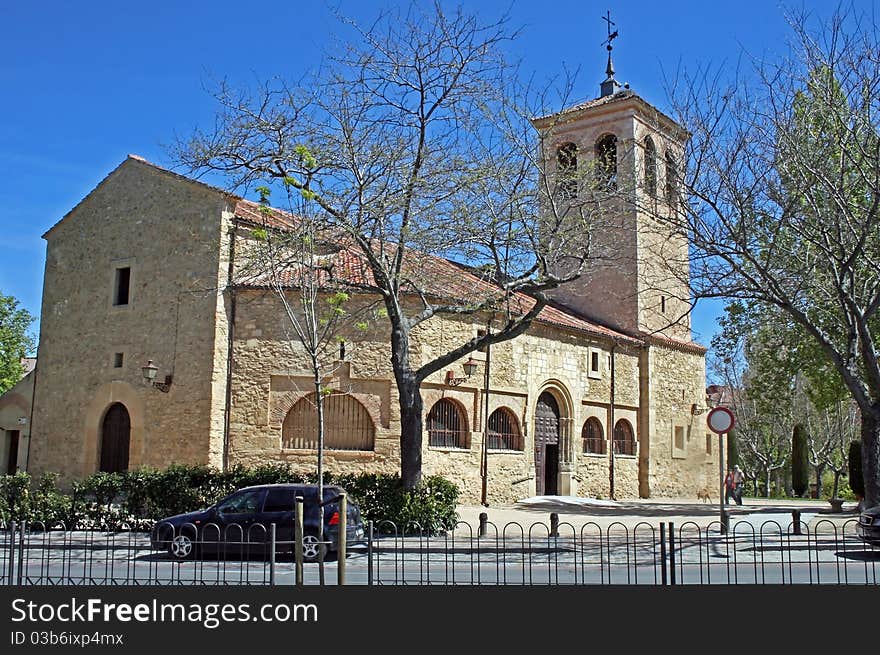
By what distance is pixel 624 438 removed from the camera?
2858 cm

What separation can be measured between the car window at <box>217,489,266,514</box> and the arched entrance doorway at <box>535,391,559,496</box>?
1270 centimetres

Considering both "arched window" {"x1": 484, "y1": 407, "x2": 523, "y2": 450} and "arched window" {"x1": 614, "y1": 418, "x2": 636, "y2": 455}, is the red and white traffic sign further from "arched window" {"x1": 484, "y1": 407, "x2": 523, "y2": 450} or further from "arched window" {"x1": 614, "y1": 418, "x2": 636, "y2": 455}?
"arched window" {"x1": 614, "y1": 418, "x2": 636, "y2": 455}

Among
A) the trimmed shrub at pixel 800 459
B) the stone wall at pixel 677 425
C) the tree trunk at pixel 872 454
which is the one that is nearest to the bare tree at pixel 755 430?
the trimmed shrub at pixel 800 459

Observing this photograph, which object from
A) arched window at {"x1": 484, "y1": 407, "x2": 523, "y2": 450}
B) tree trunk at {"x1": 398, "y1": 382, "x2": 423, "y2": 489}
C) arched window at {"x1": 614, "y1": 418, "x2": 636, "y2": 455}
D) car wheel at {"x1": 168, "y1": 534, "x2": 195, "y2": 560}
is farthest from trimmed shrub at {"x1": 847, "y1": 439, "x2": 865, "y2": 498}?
car wheel at {"x1": 168, "y1": 534, "x2": 195, "y2": 560}

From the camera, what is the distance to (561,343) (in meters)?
26.0

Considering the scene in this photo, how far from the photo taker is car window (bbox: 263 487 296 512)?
13.8 m

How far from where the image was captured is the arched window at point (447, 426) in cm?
2184

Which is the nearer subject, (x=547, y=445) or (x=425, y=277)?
(x=425, y=277)

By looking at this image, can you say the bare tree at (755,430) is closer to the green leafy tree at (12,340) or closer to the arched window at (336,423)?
the arched window at (336,423)

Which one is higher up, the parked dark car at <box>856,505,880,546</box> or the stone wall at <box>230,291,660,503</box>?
the stone wall at <box>230,291,660,503</box>

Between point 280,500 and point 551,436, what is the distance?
530 inches

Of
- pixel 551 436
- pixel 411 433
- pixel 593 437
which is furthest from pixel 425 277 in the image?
pixel 593 437

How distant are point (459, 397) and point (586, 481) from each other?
6470 millimetres

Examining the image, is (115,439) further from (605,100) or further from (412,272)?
(605,100)
